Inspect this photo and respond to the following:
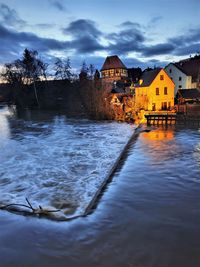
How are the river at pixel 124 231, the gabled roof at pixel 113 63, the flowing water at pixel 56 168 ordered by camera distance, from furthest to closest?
the gabled roof at pixel 113 63, the flowing water at pixel 56 168, the river at pixel 124 231

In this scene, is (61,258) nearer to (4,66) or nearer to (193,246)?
(193,246)

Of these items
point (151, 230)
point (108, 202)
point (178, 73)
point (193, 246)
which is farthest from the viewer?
point (178, 73)

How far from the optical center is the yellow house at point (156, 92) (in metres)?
33.9

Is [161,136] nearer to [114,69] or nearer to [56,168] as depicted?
[56,168]

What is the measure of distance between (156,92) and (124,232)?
31143 mm

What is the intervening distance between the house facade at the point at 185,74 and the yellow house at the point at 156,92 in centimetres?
706

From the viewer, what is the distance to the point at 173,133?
18.6 m

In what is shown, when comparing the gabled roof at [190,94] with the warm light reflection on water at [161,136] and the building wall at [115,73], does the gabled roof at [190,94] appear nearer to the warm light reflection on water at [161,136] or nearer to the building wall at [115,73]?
the warm light reflection on water at [161,136]

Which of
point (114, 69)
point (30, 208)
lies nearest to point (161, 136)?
point (30, 208)

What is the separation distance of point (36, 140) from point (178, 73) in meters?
31.9

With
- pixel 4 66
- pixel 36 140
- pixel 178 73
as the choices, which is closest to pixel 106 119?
pixel 36 140

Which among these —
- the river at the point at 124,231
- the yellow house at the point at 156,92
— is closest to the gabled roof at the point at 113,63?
the yellow house at the point at 156,92

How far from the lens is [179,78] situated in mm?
41969

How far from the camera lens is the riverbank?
4.75 m
